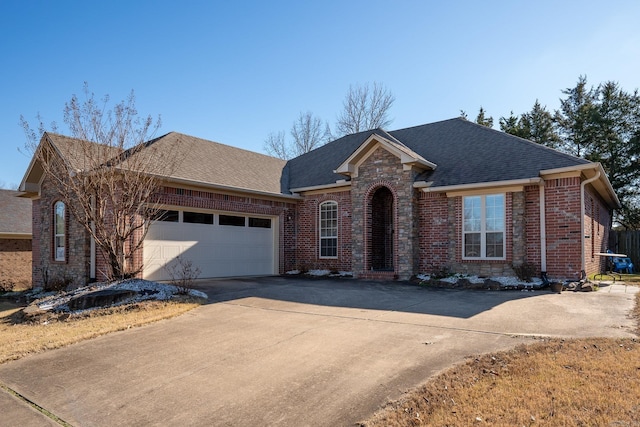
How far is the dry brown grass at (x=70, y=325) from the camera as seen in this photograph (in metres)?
6.80

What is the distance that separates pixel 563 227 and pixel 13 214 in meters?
25.0

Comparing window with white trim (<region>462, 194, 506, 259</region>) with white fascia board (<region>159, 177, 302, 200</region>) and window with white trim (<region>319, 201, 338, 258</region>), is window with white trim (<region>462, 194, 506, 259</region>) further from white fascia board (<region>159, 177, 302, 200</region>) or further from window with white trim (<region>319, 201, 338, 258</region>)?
white fascia board (<region>159, 177, 302, 200</region>)

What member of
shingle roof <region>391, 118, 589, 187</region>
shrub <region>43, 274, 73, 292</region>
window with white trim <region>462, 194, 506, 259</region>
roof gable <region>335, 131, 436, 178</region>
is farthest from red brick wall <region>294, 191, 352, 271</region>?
shrub <region>43, 274, 73, 292</region>

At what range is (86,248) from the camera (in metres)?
13.3

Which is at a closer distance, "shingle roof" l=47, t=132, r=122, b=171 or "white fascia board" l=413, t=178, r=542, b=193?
"shingle roof" l=47, t=132, r=122, b=171

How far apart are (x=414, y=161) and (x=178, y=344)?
9665 mm

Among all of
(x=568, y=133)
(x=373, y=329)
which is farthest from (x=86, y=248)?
(x=568, y=133)

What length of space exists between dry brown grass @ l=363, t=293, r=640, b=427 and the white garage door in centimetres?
1048

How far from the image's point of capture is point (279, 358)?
5723mm

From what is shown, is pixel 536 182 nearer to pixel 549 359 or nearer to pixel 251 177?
pixel 549 359

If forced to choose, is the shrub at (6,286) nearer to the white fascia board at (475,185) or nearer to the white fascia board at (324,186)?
the white fascia board at (324,186)

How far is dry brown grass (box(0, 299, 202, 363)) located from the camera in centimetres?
680

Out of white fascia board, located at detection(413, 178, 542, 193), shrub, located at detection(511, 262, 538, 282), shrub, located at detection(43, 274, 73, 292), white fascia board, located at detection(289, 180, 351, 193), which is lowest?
shrub, located at detection(43, 274, 73, 292)

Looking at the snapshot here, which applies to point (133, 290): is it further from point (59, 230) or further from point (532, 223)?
point (532, 223)
